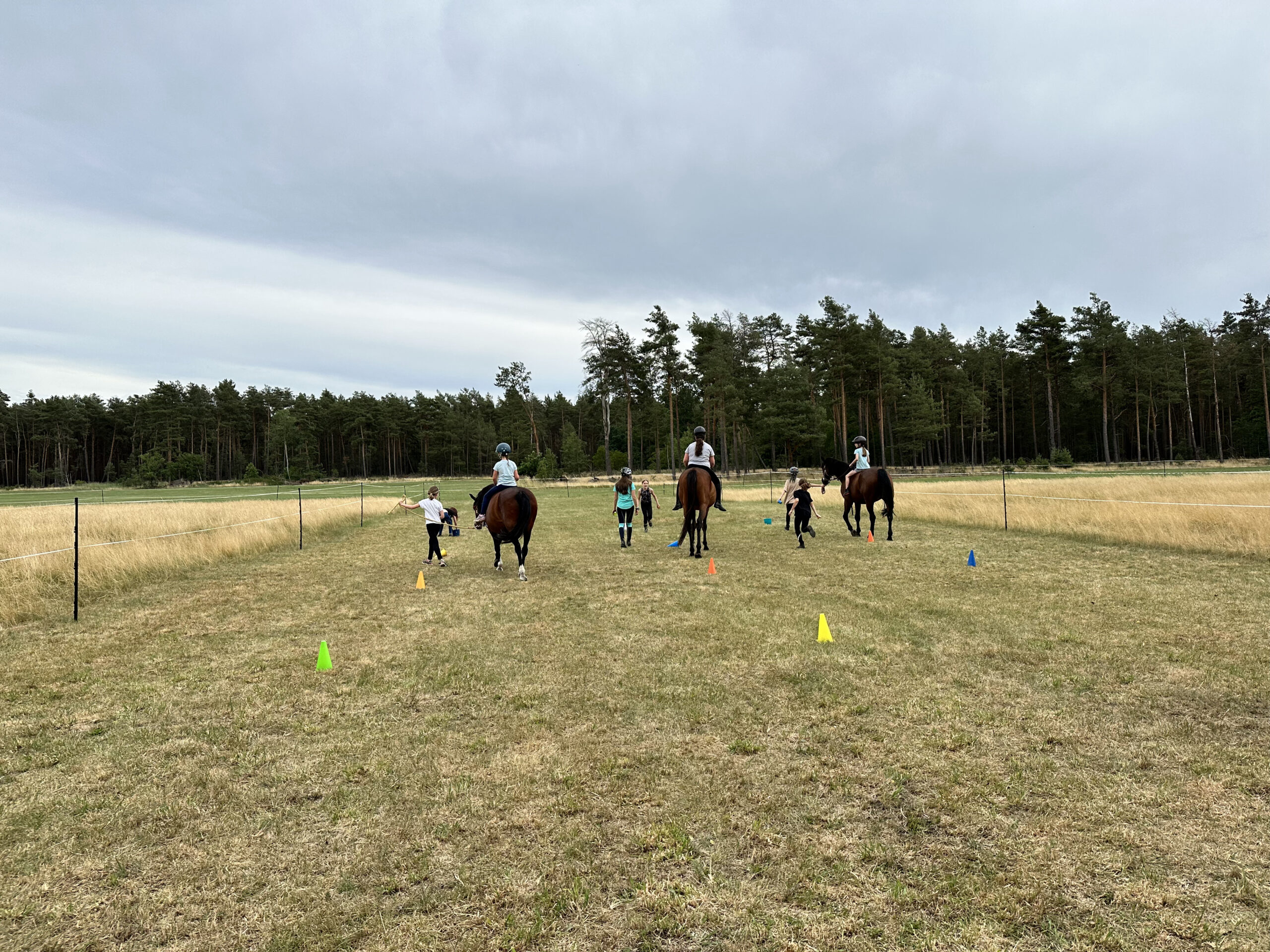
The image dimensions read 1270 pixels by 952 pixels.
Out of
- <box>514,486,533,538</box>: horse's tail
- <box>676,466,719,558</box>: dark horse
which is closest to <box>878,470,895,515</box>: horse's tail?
<box>676,466,719,558</box>: dark horse

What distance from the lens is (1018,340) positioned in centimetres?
6844

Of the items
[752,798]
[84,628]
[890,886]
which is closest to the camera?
[890,886]

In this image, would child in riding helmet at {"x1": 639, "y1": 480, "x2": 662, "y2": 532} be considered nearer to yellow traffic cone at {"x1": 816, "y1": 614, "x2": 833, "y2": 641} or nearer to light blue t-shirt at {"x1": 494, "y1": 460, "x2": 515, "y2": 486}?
light blue t-shirt at {"x1": 494, "y1": 460, "x2": 515, "y2": 486}

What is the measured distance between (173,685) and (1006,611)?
980cm

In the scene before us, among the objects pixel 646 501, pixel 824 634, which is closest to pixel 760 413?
pixel 646 501

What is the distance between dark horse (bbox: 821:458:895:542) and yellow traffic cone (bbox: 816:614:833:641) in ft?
28.2

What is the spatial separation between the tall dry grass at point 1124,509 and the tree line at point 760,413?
29.8 meters

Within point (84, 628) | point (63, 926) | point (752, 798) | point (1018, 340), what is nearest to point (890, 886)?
point (752, 798)

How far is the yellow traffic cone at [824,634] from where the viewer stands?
22.5ft

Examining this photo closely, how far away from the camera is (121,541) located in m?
12.4

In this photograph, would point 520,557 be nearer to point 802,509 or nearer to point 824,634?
point 824,634

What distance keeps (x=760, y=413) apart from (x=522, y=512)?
5359 cm

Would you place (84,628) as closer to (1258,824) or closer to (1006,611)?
(1258,824)

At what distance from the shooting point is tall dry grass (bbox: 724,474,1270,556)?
12867 mm
